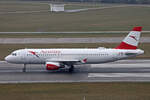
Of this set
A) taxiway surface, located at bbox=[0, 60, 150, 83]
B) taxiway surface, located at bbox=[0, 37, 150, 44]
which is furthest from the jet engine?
taxiway surface, located at bbox=[0, 37, 150, 44]

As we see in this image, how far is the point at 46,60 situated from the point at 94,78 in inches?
305

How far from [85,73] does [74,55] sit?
2987 millimetres

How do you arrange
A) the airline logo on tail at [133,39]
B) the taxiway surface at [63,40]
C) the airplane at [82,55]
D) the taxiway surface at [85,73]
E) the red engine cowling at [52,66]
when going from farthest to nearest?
the taxiway surface at [63,40] < the airline logo on tail at [133,39] < the airplane at [82,55] < the red engine cowling at [52,66] < the taxiway surface at [85,73]

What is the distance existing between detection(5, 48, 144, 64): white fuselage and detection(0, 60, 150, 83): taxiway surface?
1553mm

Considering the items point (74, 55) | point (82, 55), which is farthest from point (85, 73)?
point (74, 55)

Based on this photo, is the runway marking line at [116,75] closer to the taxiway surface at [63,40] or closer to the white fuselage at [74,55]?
the white fuselage at [74,55]

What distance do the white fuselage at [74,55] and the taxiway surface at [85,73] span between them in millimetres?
1553

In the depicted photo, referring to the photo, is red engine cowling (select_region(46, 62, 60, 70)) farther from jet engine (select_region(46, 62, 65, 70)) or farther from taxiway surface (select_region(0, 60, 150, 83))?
taxiway surface (select_region(0, 60, 150, 83))

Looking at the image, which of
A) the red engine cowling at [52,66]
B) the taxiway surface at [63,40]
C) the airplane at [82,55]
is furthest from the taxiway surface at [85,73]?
the taxiway surface at [63,40]

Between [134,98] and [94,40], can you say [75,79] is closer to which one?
[134,98]

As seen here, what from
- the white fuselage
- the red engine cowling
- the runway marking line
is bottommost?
the runway marking line

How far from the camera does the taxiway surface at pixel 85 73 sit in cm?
3919

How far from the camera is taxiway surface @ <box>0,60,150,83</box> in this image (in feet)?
129

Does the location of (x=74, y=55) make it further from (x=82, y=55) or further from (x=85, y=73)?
(x=85, y=73)
